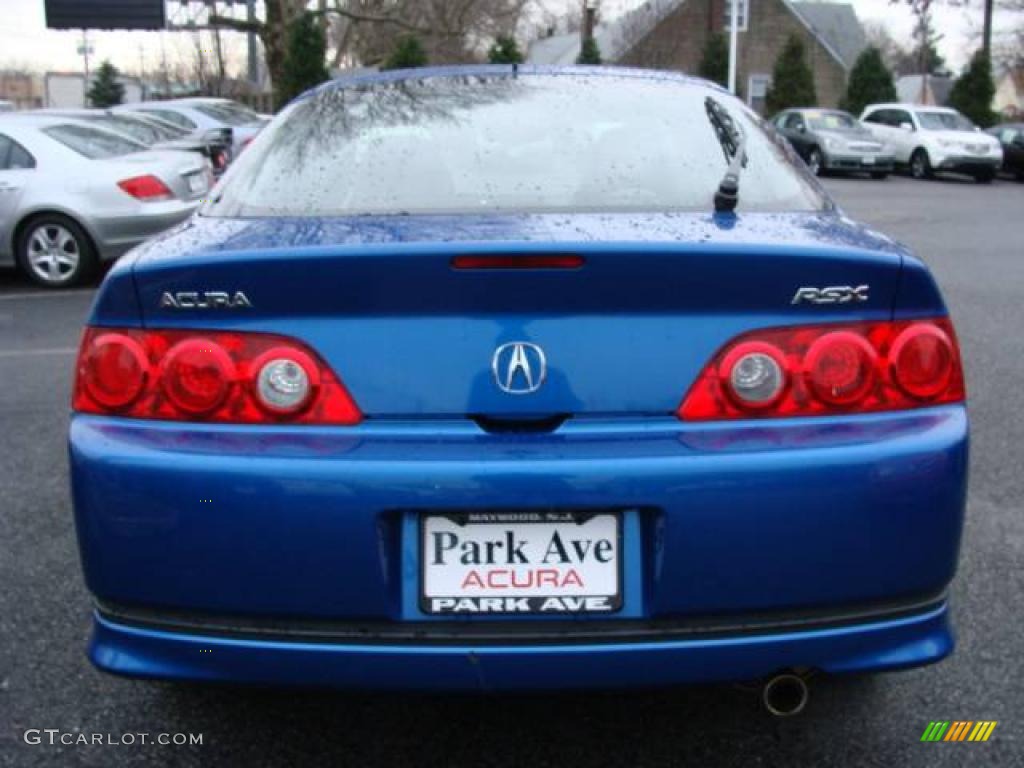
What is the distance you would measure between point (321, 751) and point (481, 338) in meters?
1.09

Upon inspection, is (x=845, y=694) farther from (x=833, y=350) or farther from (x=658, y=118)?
(x=658, y=118)

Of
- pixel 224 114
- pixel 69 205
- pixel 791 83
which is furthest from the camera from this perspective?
pixel 791 83

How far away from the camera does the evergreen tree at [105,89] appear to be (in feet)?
169

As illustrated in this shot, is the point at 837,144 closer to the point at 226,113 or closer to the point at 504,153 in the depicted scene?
the point at 226,113

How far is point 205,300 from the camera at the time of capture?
2.25m

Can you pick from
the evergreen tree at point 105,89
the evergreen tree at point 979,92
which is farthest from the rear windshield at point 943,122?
the evergreen tree at point 105,89

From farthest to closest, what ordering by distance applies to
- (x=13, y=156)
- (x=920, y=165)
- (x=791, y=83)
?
1. (x=791, y=83)
2. (x=920, y=165)
3. (x=13, y=156)

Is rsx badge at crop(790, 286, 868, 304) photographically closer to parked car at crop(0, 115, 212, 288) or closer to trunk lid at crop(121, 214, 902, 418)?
trunk lid at crop(121, 214, 902, 418)

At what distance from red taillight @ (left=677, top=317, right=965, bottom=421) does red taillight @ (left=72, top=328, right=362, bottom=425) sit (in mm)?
689

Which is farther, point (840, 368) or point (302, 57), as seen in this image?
point (302, 57)

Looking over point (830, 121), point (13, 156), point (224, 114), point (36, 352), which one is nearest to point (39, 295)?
point (13, 156)

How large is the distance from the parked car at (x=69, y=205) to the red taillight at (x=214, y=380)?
304 inches

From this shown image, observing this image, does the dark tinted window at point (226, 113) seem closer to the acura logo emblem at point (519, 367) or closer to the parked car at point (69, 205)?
the parked car at point (69, 205)

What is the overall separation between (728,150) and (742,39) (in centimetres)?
5968
